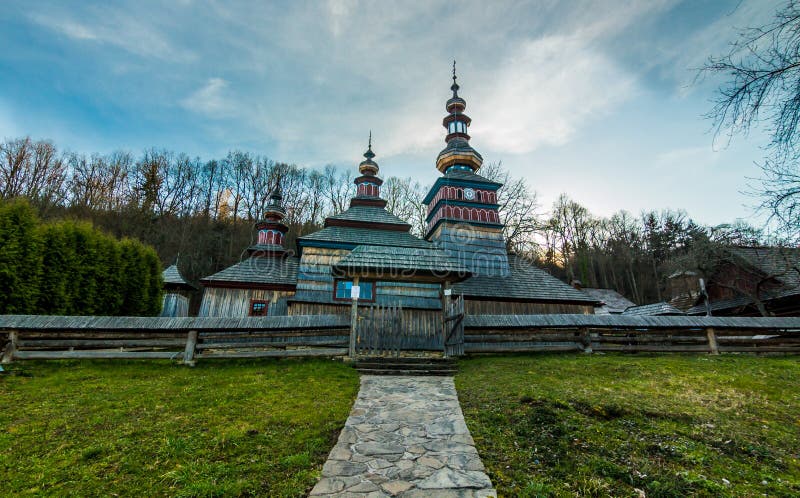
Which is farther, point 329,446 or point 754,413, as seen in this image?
point 754,413

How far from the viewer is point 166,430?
4.86m

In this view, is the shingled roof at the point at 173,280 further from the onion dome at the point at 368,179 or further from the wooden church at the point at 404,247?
the onion dome at the point at 368,179

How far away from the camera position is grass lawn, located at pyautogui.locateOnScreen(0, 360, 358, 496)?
143 inches

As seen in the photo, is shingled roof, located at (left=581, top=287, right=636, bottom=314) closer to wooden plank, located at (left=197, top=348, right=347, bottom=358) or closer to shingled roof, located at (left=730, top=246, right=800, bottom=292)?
shingled roof, located at (left=730, top=246, right=800, bottom=292)

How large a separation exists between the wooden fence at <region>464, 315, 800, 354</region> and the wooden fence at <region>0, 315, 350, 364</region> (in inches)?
171

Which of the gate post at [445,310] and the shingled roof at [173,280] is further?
the shingled roof at [173,280]

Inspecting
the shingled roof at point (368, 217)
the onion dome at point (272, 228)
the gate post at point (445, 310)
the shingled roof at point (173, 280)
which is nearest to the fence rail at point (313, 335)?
the gate post at point (445, 310)

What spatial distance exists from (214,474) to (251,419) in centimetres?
159

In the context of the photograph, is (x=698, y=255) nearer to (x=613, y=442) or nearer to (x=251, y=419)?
(x=613, y=442)

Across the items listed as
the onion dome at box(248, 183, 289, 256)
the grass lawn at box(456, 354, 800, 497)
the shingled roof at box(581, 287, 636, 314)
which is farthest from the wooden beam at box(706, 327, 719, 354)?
the onion dome at box(248, 183, 289, 256)

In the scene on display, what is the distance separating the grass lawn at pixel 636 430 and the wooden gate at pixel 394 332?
2.32m

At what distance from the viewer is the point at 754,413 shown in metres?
5.71

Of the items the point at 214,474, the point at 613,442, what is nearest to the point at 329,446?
the point at 214,474

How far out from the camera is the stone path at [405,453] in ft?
11.8
